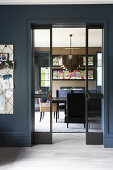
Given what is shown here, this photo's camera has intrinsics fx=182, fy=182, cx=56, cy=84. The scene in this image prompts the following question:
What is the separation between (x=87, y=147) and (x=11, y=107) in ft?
4.66

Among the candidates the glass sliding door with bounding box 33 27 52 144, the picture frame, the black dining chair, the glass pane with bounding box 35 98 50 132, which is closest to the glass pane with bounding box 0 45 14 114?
the picture frame

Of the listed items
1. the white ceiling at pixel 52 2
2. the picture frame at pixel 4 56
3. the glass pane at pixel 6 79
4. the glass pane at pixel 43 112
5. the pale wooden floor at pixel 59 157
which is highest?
the white ceiling at pixel 52 2

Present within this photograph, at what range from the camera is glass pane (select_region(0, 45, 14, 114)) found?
3047 millimetres

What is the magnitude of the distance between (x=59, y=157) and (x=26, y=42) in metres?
1.88

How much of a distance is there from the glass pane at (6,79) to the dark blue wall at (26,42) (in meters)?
0.08

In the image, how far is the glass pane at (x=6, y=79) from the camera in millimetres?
3047

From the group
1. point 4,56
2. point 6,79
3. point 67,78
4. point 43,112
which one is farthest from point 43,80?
point 67,78

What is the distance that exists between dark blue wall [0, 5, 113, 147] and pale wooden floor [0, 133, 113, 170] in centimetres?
27

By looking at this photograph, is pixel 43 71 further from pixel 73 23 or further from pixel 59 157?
pixel 59 157

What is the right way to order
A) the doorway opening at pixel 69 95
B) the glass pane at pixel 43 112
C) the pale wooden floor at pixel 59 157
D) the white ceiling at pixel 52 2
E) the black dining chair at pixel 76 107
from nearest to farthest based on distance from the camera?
the pale wooden floor at pixel 59 157 → the white ceiling at pixel 52 2 → the doorway opening at pixel 69 95 → the glass pane at pixel 43 112 → the black dining chair at pixel 76 107

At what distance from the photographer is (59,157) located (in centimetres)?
259

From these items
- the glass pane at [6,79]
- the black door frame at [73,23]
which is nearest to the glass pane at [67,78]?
the black door frame at [73,23]

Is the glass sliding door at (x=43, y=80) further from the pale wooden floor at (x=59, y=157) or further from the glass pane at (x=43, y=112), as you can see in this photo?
the pale wooden floor at (x=59, y=157)

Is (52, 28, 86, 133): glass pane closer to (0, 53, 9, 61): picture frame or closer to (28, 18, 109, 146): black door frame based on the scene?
(28, 18, 109, 146): black door frame
